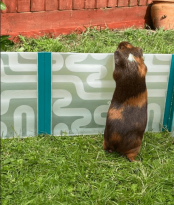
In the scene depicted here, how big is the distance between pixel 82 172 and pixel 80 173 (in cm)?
3

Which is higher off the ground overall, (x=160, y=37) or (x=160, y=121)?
(x=160, y=37)

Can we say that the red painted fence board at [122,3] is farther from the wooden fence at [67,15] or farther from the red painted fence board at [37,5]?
the red painted fence board at [37,5]

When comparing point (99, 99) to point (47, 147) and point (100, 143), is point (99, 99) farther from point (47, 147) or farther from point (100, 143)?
point (47, 147)

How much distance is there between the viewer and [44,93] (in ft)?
10.7

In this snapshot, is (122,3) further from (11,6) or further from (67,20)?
(11,6)

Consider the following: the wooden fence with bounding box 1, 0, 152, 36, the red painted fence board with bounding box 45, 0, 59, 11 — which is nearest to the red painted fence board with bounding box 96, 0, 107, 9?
the wooden fence with bounding box 1, 0, 152, 36

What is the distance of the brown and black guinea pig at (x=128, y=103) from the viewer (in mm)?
2863

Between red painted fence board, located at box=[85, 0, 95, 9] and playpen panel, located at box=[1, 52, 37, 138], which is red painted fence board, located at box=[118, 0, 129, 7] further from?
playpen panel, located at box=[1, 52, 37, 138]

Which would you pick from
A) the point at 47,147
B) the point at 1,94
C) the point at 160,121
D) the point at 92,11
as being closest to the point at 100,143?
the point at 47,147

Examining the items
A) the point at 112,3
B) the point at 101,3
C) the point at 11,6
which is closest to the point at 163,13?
the point at 112,3

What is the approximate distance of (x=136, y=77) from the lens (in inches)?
112

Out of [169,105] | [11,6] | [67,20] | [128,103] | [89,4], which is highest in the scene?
[89,4]

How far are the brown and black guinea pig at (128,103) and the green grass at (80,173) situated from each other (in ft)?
0.65

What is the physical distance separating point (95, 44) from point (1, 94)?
6.79 feet
